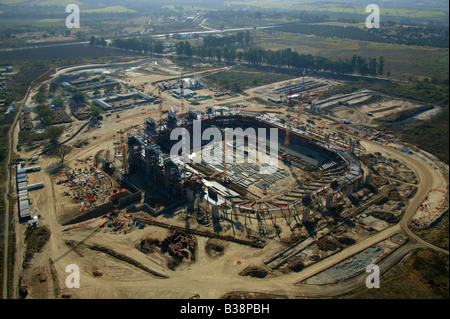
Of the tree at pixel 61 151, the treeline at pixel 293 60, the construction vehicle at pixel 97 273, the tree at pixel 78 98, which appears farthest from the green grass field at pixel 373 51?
the tree at pixel 78 98

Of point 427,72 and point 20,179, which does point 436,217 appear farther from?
point 427,72

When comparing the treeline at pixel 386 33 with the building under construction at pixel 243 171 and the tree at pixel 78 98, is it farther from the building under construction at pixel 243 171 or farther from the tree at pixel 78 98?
the tree at pixel 78 98

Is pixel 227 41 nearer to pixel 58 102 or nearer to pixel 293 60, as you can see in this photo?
pixel 293 60

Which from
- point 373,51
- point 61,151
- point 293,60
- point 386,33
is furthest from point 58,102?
point 386,33

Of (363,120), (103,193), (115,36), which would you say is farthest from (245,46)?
(103,193)

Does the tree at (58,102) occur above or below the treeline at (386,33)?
below

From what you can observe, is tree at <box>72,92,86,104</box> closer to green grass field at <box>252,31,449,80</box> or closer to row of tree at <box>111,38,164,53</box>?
row of tree at <box>111,38,164,53</box>

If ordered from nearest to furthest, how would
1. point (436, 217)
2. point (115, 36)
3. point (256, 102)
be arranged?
point (436, 217), point (256, 102), point (115, 36)
